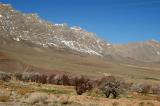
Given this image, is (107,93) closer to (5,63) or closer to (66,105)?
(66,105)

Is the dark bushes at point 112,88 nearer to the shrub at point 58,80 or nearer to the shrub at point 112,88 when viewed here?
the shrub at point 112,88

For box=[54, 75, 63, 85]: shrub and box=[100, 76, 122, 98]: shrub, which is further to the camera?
box=[54, 75, 63, 85]: shrub

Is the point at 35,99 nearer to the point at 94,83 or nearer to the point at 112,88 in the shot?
the point at 112,88

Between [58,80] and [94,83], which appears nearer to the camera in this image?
[94,83]

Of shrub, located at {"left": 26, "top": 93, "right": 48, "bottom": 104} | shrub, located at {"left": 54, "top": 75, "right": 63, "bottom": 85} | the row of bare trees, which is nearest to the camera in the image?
shrub, located at {"left": 26, "top": 93, "right": 48, "bottom": 104}

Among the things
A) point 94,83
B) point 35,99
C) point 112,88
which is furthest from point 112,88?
point 94,83

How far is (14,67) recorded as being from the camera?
182 m

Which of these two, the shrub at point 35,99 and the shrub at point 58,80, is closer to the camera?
the shrub at point 35,99

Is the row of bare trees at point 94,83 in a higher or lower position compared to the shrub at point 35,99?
higher

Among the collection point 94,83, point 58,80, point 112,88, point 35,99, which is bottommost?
point 35,99

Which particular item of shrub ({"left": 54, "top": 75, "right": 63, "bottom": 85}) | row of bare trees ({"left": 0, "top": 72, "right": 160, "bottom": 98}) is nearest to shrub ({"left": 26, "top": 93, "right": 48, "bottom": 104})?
row of bare trees ({"left": 0, "top": 72, "right": 160, "bottom": 98})

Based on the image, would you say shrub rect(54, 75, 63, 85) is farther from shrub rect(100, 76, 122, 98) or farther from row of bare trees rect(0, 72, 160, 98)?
shrub rect(100, 76, 122, 98)

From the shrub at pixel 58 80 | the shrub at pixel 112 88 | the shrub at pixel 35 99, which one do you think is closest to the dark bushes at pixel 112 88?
the shrub at pixel 112 88

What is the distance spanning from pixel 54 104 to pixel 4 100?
465 centimetres
